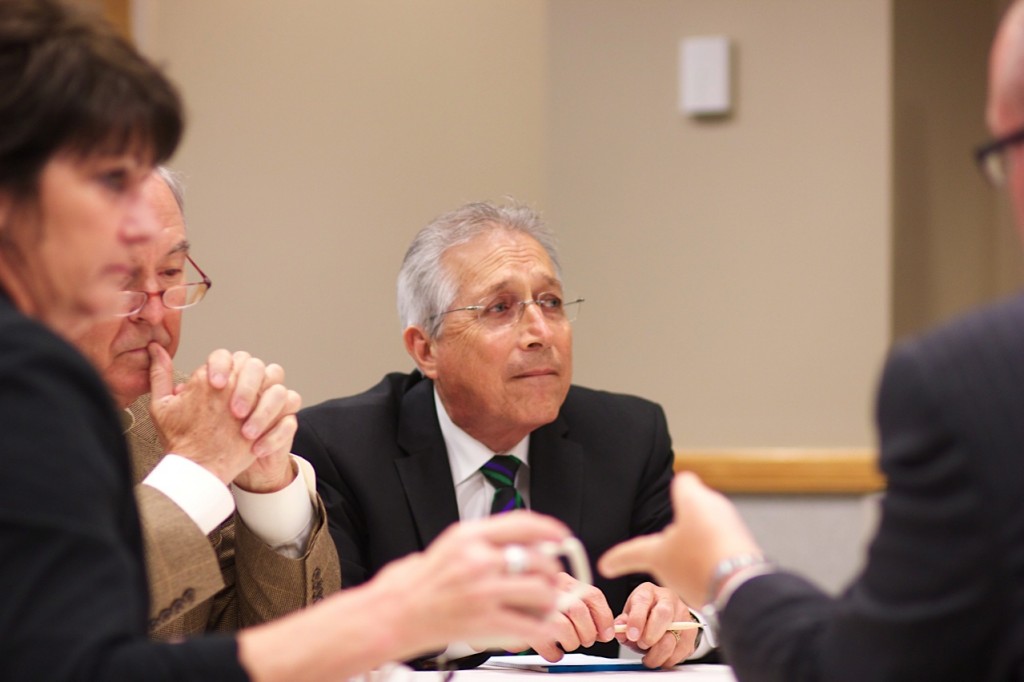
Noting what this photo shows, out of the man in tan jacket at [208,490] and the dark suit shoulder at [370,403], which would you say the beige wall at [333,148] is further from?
the man in tan jacket at [208,490]

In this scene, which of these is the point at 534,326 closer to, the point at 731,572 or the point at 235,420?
the point at 235,420

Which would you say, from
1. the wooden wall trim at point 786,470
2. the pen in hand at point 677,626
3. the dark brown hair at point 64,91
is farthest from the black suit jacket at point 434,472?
→ the dark brown hair at point 64,91

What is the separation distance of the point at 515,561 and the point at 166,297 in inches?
44.2

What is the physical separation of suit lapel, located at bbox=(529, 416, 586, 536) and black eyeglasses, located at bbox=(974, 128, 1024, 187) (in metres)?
1.46

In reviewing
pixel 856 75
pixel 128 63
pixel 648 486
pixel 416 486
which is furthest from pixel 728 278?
pixel 128 63

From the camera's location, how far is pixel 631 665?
192 centimetres

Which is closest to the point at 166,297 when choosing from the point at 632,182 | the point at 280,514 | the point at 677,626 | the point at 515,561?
the point at 280,514

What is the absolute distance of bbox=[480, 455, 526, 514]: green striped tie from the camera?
8.27 feet

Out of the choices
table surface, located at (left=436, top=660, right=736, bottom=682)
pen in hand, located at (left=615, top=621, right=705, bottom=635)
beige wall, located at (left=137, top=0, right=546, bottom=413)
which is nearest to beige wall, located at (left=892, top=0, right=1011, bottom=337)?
beige wall, located at (left=137, top=0, right=546, bottom=413)

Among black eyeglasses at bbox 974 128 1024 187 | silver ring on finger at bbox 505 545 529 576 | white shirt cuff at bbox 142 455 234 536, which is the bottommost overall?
white shirt cuff at bbox 142 455 234 536

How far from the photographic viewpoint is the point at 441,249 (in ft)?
8.73

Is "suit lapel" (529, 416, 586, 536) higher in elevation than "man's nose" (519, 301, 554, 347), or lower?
lower

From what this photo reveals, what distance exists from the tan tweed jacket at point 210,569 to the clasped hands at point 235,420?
9 centimetres

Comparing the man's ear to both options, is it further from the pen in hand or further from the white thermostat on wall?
the white thermostat on wall
